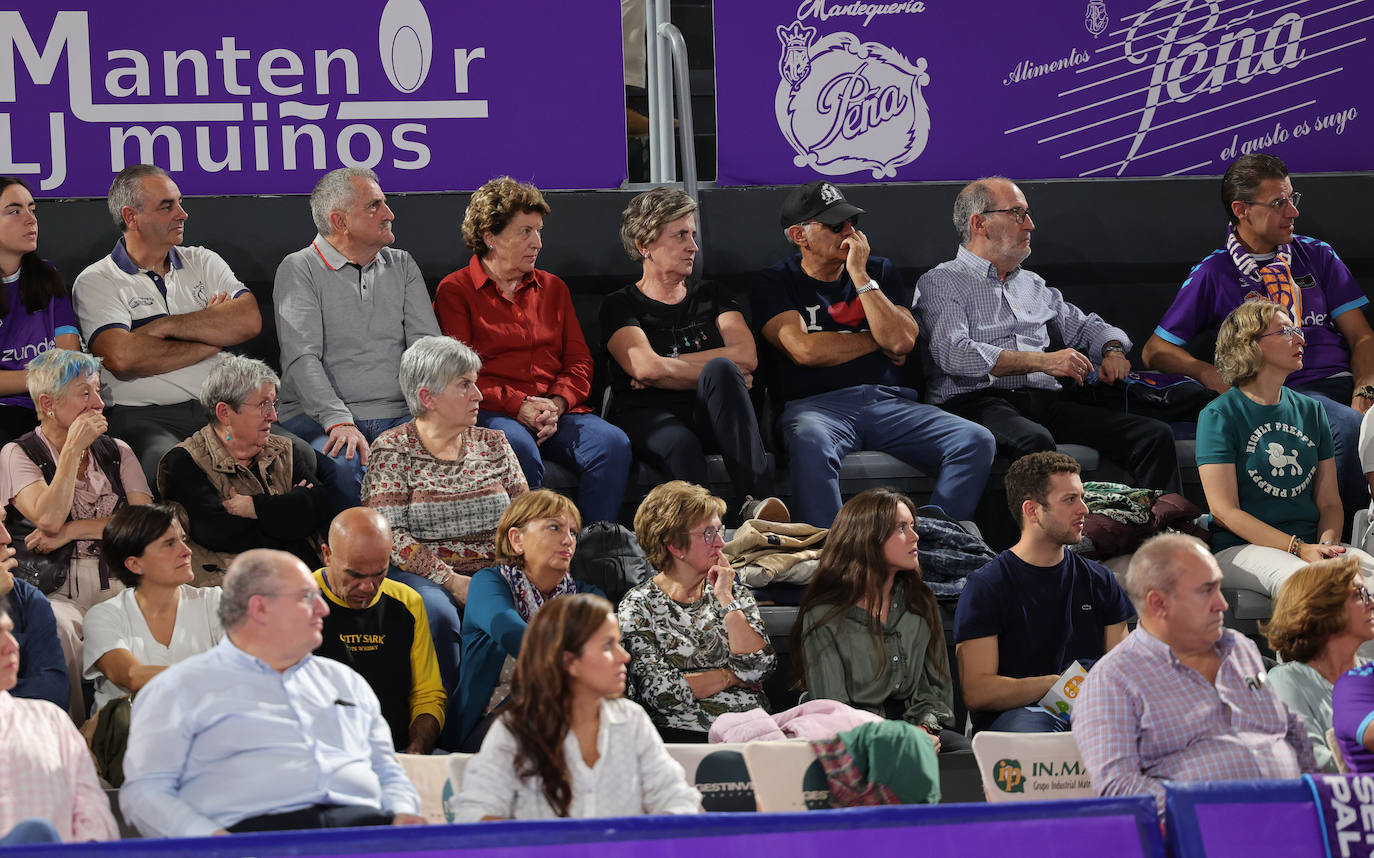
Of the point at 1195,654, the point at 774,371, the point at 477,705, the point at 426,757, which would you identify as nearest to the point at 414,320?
the point at 774,371

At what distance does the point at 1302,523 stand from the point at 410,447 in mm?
2878

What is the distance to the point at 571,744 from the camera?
3.24 m

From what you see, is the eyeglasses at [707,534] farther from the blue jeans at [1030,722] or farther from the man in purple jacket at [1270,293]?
the man in purple jacket at [1270,293]

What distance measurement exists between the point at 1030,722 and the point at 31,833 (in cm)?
243

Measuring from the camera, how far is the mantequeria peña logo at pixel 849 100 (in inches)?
245

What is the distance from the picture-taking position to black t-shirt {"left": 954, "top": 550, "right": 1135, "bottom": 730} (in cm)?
430

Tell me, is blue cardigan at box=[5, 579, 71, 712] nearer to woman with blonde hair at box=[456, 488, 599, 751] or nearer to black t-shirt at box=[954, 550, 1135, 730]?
woman with blonde hair at box=[456, 488, 599, 751]

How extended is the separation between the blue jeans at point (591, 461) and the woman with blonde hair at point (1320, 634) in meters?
2.13

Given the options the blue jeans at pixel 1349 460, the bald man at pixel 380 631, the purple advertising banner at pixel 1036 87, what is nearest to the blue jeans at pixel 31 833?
the bald man at pixel 380 631

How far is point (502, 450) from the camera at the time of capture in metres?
4.91

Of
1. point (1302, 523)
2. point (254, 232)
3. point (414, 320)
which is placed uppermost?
point (254, 232)

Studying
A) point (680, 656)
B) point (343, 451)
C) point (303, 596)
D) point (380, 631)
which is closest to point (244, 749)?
point (303, 596)

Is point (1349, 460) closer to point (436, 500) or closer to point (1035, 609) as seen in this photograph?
point (1035, 609)

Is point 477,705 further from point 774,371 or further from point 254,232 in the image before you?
point 254,232
